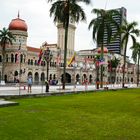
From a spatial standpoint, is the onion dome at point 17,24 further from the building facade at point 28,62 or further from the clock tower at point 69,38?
the clock tower at point 69,38

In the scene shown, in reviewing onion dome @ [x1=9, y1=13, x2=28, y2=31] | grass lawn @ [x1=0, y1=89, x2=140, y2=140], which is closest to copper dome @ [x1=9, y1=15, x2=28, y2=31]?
onion dome @ [x1=9, y1=13, x2=28, y2=31]

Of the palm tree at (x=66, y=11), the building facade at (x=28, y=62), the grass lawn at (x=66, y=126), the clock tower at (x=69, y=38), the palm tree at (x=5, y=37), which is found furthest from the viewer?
the clock tower at (x=69, y=38)

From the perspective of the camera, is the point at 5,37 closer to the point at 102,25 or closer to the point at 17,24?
the point at 17,24

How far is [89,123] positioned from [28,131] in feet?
9.02

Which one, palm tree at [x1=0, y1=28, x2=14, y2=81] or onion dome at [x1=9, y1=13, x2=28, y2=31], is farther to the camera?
onion dome at [x1=9, y1=13, x2=28, y2=31]

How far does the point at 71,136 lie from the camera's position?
983 cm

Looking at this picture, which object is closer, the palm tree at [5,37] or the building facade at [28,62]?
the palm tree at [5,37]

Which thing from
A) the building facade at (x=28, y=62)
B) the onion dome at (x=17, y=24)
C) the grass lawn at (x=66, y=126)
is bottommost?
the grass lawn at (x=66, y=126)

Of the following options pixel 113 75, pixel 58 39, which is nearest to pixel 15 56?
pixel 58 39

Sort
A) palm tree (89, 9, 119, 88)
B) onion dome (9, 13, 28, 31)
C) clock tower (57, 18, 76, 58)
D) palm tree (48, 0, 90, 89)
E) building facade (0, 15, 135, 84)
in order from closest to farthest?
palm tree (48, 0, 90, 89) < palm tree (89, 9, 119, 88) < building facade (0, 15, 135, 84) < onion dome (9, 13, 28, 31) < clock tower (57, 18, 76, 58)

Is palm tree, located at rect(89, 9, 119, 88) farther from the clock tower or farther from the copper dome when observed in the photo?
the clock tower

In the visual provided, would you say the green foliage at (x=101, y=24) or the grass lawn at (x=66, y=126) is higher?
the green foliage at (x=101, y=24)

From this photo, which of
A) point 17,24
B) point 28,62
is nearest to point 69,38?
point 28,62

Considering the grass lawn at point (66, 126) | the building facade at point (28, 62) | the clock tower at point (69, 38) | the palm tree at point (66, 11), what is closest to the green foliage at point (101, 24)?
the palm tree at point (66, 11)
